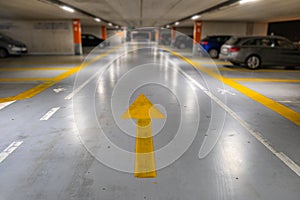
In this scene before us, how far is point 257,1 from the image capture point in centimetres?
866

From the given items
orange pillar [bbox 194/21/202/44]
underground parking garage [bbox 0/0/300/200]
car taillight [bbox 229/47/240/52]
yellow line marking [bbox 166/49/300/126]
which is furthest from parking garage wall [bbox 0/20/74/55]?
yellow line marking [bbox 166/49/300/126]

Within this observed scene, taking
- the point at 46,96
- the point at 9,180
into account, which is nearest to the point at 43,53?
the point at 46,96

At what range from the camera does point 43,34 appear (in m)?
17.8

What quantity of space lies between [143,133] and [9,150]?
6.03 feet

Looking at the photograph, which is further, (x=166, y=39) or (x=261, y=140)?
(x=166, y=39)

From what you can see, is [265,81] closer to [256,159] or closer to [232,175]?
[256,159]

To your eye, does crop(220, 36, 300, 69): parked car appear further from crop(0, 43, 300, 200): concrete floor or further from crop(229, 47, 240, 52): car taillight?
crop(0, 43, 300, 200): concrete floor

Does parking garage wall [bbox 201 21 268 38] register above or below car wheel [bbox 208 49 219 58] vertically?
above

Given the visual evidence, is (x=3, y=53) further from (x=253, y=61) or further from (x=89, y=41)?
(x=253, y=61)

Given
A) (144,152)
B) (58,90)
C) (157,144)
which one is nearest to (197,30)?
(58,90)

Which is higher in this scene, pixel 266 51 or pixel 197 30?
pixel 197 30

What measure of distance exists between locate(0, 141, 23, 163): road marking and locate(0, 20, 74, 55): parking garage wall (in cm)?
1571

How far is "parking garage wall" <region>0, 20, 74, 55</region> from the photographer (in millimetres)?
17484

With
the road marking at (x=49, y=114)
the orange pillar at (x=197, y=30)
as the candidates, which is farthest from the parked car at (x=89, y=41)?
the road marking at (x=49, y=114)
